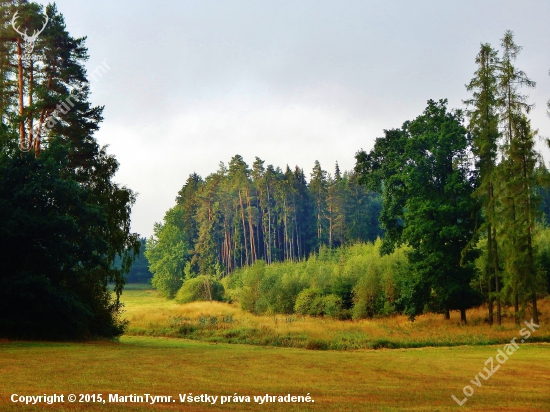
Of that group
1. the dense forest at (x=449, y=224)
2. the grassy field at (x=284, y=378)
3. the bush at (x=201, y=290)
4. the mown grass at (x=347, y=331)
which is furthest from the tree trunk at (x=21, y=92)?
the bush at (x=201, y=290)

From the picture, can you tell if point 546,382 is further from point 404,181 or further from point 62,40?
point 62,40

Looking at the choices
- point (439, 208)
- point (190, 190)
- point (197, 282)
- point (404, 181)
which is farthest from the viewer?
point (190, 190)

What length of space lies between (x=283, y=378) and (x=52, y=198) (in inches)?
762

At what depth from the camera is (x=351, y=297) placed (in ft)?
180

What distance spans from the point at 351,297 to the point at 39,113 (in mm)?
35494

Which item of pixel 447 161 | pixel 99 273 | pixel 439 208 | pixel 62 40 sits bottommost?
pixel 99 273

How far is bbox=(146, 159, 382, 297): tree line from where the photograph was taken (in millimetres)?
101750

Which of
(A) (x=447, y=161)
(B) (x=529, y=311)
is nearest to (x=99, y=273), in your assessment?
(A) (x=447, y=161)

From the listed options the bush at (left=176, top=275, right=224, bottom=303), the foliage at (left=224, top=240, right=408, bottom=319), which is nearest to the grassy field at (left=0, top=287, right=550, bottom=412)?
the foliage at (left=224, top=240, right=408, bottom=319)

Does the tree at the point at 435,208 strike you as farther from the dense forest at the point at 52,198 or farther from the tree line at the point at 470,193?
the dense forest at the point at 52,198

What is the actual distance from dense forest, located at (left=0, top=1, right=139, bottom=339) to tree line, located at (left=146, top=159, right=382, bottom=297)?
6546 centimetres

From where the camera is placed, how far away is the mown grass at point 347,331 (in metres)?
33.2

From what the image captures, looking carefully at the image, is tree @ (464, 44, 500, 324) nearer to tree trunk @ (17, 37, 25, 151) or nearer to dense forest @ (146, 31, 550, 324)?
dense forest @ (146, 31, 550, 324)

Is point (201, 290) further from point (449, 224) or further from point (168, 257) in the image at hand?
point (449, 224)
